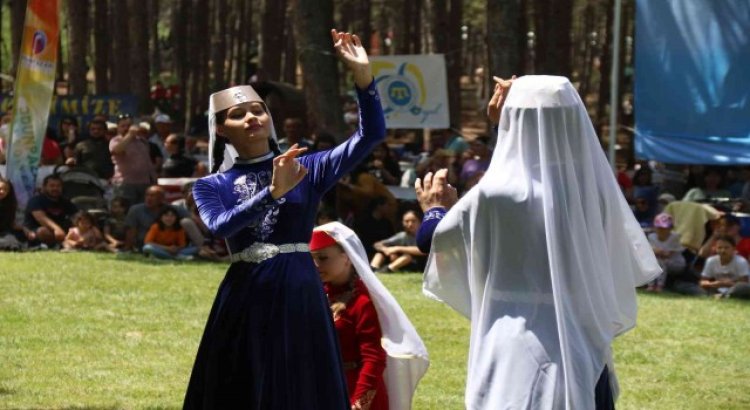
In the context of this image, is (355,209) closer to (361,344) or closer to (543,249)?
(361,344)

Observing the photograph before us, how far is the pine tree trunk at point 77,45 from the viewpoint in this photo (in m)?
30.0

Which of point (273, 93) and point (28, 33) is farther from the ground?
point (28, 33)

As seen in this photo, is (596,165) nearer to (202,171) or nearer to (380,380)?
(380,380)

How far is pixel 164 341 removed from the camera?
10438 mm

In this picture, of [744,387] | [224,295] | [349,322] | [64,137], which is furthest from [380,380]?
[64,137]

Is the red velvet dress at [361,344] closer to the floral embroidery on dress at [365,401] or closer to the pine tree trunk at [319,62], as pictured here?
the floral embroidery on dress at [365,401]

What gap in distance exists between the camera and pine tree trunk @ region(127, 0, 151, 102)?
97.1ft

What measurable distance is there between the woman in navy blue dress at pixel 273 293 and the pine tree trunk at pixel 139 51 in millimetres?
24929

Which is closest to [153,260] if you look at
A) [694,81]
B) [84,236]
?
[84,236]

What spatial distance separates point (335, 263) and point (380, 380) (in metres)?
0.51

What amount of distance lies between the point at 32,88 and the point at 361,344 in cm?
1166

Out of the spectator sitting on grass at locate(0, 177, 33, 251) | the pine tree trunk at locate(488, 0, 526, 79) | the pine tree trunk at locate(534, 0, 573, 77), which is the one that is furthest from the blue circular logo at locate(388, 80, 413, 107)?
the pine tree trunk at locate(534, 0, 573, 77)

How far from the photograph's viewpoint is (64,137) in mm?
23609

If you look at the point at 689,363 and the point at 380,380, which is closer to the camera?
the point at 380,380
